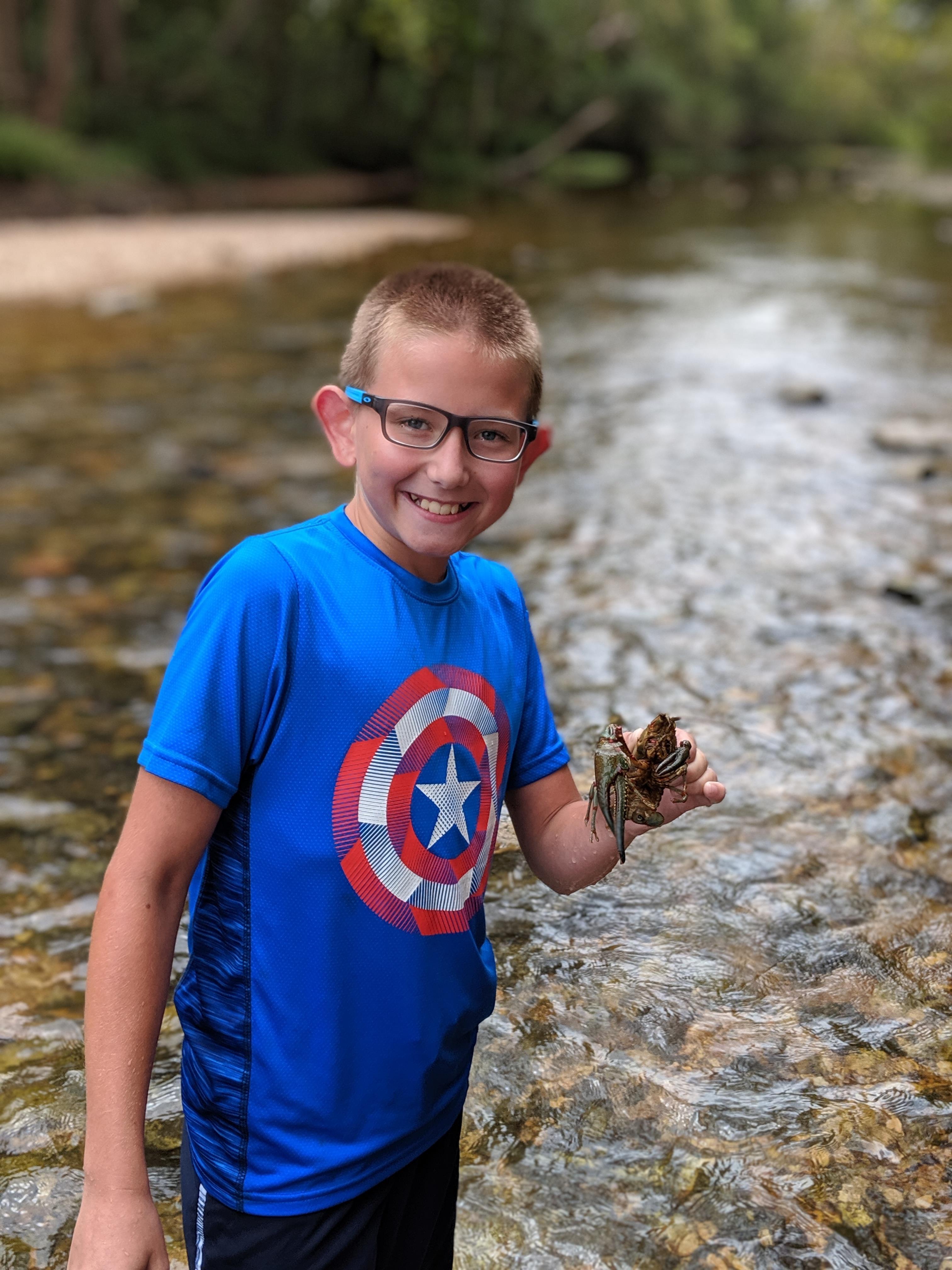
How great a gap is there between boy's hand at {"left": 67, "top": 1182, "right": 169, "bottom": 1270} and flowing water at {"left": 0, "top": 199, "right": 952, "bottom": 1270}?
792 millimetres

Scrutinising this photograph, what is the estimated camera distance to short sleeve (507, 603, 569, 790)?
83.4 inches

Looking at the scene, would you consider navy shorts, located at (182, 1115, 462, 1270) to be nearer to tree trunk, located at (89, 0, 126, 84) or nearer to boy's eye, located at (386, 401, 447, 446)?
boy's eye, located at (386, 401, 447, 446)

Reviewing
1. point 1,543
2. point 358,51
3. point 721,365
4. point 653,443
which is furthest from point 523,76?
point 1,543

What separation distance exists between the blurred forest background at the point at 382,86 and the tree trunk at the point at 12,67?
5 cm

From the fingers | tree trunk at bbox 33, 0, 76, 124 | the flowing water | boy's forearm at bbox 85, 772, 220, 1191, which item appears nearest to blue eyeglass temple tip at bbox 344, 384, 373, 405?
boy's forearm at bbox 85, 772, 220, 1191

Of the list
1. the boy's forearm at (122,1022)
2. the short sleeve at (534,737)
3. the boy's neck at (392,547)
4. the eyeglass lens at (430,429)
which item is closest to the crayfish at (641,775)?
the short sleeve at (534,737)

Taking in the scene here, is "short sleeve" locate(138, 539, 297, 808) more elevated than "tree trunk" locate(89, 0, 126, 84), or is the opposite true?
"tree trunk" locate(89, 0, 126, 84)

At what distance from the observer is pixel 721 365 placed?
11773 mm

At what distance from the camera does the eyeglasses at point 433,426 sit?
185 cm

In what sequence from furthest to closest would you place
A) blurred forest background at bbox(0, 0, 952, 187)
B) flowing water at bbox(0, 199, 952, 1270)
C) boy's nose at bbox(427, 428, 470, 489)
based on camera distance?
blurred forest background at bbox(0, 0, 952, 187)
flowing water at bbox(0, 199, 952, 1270)
boy's nose at bbox(427, 428, 470, 489)

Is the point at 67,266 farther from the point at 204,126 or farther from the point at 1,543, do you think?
the point at 204,126

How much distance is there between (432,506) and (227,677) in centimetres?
44

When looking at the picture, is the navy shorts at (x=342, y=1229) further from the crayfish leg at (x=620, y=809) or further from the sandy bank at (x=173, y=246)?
the sandy bank at (x=173, y=246)

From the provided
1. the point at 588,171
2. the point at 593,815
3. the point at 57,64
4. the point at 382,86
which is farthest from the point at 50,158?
the point at 593,815
